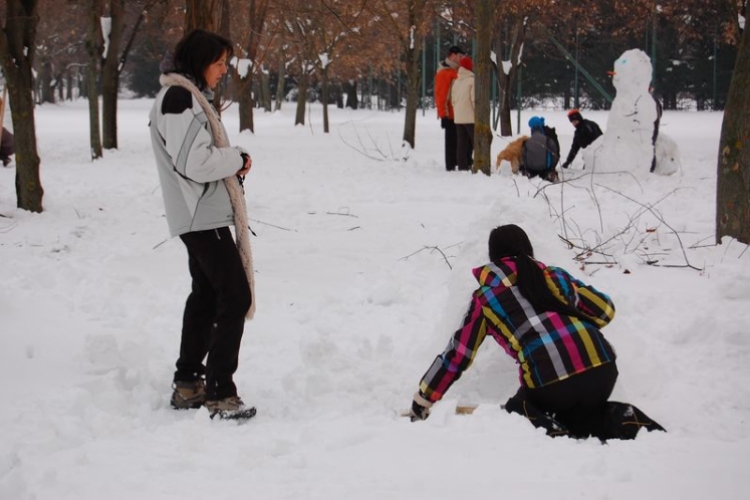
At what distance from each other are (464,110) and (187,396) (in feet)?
30.9

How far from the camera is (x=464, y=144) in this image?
1300 cm

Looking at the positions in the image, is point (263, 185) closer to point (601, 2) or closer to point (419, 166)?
point (419, 166)

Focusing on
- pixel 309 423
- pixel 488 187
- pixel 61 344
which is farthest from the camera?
pixel 488 187

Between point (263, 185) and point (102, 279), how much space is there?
5432 millimetres

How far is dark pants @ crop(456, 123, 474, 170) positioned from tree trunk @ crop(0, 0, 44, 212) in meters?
6.54

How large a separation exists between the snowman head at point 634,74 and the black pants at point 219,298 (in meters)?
9.70

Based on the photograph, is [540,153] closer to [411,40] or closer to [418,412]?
[411,40]

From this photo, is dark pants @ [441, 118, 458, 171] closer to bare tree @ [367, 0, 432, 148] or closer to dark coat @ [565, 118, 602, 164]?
dark coat @ [565, 118, 602, 164]

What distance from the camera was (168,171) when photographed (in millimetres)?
3713

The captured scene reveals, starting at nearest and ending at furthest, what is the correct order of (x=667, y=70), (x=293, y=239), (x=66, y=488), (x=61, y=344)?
(x=66, y=488), (x=61, y=344), (x=293, y=239), (x=667, y=70)

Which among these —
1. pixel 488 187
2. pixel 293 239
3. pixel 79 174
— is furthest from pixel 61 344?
pixel 79 174

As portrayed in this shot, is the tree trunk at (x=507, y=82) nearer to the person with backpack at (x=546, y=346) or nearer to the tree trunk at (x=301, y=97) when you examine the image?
the tree trunk at (x=301, y=97)

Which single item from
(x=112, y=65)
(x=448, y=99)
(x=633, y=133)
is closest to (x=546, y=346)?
(x=633, y=133)

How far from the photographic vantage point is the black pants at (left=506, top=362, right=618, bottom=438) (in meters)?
3.49
